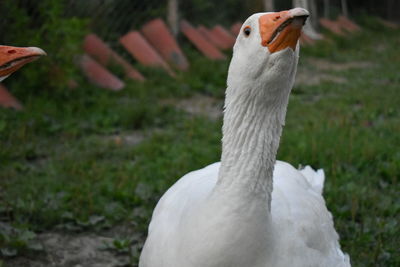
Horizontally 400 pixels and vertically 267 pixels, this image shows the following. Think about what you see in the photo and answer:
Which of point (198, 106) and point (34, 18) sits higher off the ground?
point (34, 18)

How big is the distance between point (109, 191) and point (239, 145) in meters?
2.10

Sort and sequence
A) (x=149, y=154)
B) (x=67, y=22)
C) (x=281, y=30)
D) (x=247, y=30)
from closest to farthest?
(x=281, y=30), (x=247, y=30), (x=149, y=154), (x=67, y=22)

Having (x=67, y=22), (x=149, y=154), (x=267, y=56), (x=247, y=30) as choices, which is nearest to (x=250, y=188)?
(x=267, y=56)

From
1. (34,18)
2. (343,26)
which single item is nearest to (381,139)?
(34,18)

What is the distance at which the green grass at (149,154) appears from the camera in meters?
4.04

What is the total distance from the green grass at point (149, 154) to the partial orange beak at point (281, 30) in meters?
1.83

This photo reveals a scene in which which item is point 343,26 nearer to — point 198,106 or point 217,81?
point 217,81

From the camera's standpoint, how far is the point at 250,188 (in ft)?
8.17

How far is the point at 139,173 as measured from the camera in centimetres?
482

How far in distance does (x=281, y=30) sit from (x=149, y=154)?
3138 mm

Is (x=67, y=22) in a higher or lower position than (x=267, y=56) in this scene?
lower

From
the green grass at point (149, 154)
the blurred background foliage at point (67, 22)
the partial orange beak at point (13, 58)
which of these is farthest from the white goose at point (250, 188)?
the blurred background foliage at point (67, 22)

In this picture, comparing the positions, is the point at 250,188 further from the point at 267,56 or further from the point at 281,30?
the point at 281,30

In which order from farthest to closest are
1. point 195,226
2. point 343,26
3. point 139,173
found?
1. point 343,26
2. point 139,173
3. point 195,226
